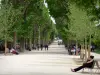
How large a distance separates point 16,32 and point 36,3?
26.3 feet

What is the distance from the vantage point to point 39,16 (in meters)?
77.8

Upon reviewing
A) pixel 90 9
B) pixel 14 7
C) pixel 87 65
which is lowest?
pixel 87 65

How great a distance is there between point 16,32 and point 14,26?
4.19 feet

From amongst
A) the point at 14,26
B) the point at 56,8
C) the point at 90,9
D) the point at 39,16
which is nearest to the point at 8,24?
the point at 14,26

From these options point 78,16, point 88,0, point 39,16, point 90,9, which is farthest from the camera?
point 39,16

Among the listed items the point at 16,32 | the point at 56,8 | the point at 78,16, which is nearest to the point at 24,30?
the point at 16,32

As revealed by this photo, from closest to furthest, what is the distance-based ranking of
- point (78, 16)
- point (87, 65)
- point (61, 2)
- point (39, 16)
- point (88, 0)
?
point (88, 0)
point (87, 65)
point (78, 16)
point (61, 2)
point (39, 16)

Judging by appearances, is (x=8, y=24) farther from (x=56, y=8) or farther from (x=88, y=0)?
(x=88, y=0)

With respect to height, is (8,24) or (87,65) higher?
(8,24)

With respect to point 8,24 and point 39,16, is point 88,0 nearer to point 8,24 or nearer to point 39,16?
point 8,24

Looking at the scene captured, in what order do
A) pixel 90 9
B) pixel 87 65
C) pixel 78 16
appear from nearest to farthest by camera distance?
pixel 90 9
pixel 87 65
pixel 78 16

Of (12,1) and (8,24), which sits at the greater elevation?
(12,1)

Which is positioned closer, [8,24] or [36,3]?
[8,24]

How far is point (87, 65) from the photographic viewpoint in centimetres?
2359
